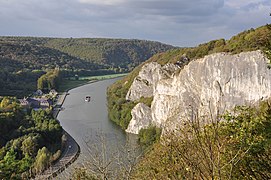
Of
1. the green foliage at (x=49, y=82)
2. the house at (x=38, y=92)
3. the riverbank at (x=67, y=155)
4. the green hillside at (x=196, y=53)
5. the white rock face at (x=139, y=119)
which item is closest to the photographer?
the riverbank at (x=67, y=155)

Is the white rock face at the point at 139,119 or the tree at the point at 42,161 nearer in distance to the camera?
the tree at the point at 42,161

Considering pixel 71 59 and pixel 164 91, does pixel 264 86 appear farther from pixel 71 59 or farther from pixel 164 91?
pixel 71 59

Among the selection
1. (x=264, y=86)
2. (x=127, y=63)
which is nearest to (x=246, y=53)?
(x=264, y=86)

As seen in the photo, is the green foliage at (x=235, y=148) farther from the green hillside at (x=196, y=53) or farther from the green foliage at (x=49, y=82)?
the green foliage at (x=49, y=82)

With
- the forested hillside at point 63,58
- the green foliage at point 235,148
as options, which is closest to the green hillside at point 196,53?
the forested hillside at point 63,58

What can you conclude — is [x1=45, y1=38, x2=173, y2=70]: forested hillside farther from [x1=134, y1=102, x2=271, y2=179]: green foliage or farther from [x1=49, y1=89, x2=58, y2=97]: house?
[x1=134, y1=102, x2=271, y2=179]: green foliage

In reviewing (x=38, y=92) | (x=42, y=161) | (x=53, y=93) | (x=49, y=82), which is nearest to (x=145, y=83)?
(x=53, y=93)

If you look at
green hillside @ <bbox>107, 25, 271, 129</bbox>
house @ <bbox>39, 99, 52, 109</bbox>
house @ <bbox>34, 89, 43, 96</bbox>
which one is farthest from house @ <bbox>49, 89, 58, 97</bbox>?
green hillside @ <bbox>107, 25, 271, 129</bbox>
